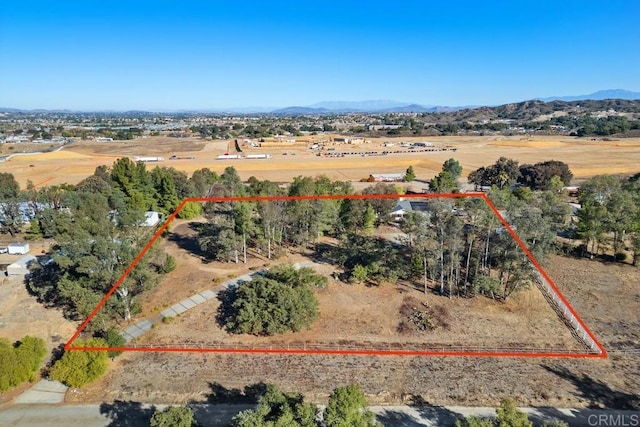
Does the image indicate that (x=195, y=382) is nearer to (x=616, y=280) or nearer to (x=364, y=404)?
(x=364, y=404)

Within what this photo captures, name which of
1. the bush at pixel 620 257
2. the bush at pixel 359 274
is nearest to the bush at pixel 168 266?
the bush at pixel 359 274

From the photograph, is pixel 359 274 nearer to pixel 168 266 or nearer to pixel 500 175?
pixel 168 266

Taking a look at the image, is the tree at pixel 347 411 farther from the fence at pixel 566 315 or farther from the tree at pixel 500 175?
the tree at pixel 500 175

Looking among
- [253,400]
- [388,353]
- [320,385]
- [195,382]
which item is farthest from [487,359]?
[195,382]

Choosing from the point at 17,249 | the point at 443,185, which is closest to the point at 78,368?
the point at 17,249

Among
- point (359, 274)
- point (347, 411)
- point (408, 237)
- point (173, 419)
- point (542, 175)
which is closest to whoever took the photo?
point (347, 411)

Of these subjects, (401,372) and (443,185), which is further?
(443,185)
